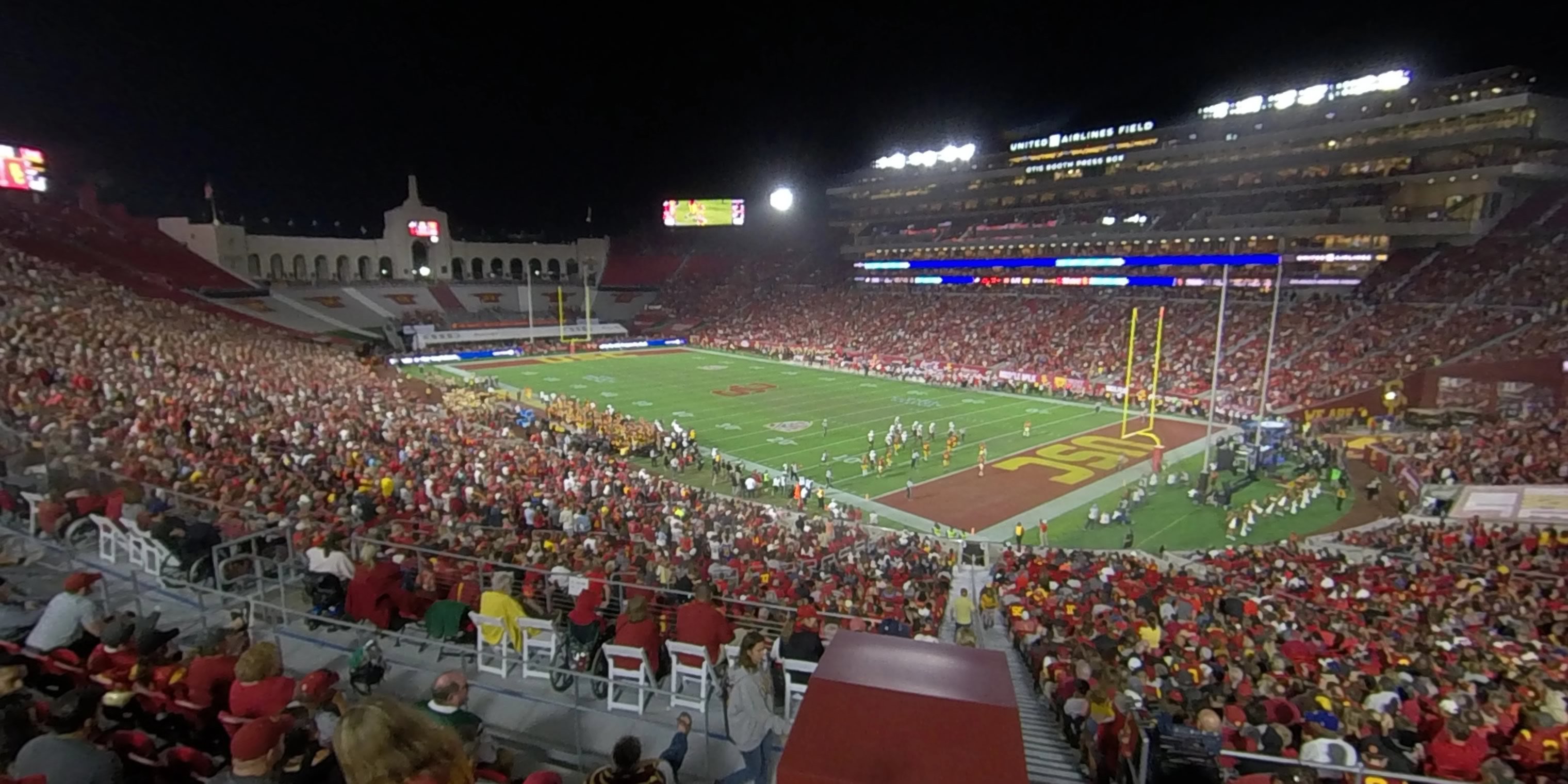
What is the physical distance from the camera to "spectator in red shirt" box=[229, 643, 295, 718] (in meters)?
4.48

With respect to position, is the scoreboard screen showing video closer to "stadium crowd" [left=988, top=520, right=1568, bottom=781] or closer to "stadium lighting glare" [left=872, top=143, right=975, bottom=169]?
"stadium crowd" [left=988, top=520, right=1568, bottom=781]

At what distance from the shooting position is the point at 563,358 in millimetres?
56344

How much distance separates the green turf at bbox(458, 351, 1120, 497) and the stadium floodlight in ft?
92.2

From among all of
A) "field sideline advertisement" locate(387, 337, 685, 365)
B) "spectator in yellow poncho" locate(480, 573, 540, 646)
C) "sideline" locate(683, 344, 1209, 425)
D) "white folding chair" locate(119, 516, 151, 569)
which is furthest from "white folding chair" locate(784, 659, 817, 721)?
"field sideline advertisement" locate(387, 337, 685, 365)

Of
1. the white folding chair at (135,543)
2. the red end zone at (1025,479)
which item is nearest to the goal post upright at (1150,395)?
the red end zone at (1025,479)

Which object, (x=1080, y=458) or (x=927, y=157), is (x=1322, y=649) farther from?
(x=927, y=157)

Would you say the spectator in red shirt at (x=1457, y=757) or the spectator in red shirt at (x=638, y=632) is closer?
the spectator in red shirt at (x=1457, y=757)

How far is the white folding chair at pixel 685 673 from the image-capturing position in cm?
618

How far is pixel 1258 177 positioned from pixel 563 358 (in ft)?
154

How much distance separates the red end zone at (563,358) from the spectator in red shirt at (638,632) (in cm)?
4731

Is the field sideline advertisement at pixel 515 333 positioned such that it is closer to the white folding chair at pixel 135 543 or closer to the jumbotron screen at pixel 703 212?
the jumbotron screen at pixel 703 212

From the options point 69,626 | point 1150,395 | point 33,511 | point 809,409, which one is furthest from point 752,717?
point 1150,395

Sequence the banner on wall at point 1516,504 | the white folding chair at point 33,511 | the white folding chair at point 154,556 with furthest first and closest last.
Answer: the banner on wall at point 1516,504
the white folding chair at point 33,511
the white folding chair at point 154,556

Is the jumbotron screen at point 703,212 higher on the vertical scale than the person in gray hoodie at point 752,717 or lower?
higher
